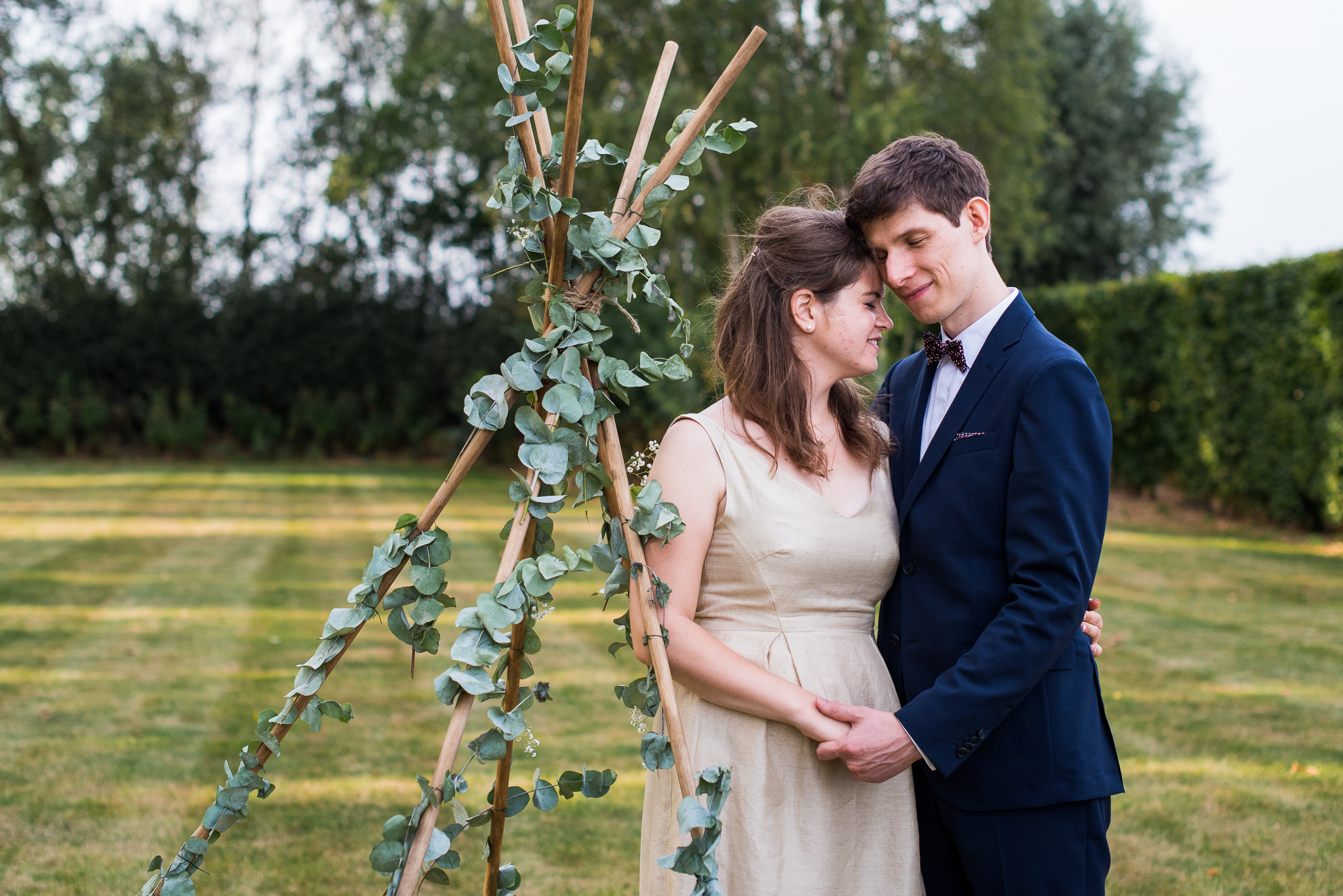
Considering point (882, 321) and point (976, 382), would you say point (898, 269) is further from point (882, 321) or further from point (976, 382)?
point (976, 382)

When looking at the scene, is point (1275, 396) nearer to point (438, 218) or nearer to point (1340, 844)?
point (1340, 844)

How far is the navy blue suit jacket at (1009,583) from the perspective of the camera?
73.4 inches

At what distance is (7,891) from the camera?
3.33 m

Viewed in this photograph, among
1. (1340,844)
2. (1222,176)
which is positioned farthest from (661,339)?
(1222,176)

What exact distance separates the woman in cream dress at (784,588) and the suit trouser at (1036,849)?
15 cm

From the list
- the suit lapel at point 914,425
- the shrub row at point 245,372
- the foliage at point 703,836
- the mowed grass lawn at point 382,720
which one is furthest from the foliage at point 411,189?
the foliage at point 703,836

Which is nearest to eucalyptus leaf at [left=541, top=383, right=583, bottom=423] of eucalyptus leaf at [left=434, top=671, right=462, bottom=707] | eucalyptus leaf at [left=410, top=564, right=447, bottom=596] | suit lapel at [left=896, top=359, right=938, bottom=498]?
eucalyptus leaf at [left=410, top=564, right=447, bottom=596]

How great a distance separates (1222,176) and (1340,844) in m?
23.3

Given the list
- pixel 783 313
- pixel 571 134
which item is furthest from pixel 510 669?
pixel 571 134

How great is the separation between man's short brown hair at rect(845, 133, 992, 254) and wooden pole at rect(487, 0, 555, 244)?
681 millimetres

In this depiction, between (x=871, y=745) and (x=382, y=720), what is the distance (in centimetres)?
381

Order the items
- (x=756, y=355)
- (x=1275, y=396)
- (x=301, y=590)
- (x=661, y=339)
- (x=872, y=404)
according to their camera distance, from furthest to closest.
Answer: (x=661, y=339) → (x=1275, y=396) → (x=301, y=590) → (x=872, y=404) → (x=756, y=355)

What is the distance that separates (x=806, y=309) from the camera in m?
2.14

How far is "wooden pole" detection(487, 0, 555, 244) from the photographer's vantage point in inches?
71.1
